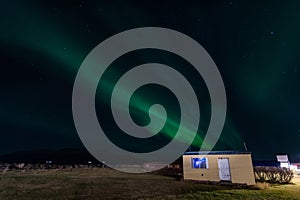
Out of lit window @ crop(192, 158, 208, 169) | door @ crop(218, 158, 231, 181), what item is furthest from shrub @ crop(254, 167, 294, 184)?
lit window @ crop(192, 158, 208, 169)

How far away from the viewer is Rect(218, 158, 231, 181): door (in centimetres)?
1414

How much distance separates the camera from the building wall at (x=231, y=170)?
43.3ft

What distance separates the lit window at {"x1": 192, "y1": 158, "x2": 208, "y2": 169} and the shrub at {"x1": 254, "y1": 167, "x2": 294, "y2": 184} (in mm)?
5074

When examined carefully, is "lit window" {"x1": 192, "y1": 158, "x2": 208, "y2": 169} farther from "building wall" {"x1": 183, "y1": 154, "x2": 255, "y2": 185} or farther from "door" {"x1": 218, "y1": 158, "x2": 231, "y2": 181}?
"door" {"x1": 218, "y1": 158, "x2": 231, "y2": 181}

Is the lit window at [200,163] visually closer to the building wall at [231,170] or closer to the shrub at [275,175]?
the building wall at [231,170]

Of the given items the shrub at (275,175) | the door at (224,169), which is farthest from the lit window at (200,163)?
the shrub at (275,175)

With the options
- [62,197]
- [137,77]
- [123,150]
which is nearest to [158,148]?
[123,150]

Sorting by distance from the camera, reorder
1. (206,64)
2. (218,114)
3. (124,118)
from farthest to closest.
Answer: (124,118) → (218,114) → (206,64)

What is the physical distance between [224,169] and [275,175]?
199 inches

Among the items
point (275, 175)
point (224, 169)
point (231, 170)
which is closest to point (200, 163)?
point (224, 169)

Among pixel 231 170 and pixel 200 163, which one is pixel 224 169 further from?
pixel 200 163

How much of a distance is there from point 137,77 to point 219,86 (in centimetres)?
1381

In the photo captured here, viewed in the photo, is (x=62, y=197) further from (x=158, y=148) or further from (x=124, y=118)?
(x=158, y=148)

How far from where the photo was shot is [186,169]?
15695mm
